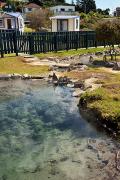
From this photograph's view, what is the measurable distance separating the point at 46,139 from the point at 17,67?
12.1 metres

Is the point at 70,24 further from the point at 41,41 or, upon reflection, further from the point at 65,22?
the point at 41,41

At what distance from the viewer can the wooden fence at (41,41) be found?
26.0m

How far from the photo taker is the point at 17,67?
22.4 m

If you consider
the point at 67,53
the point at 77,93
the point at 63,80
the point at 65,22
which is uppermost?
the point at 65,22

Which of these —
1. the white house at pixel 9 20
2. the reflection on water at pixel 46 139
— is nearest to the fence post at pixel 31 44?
the reflection on water at pixel 46 139

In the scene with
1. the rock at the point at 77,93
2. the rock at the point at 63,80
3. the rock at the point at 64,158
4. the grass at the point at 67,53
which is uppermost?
the grass at the point at 67,53

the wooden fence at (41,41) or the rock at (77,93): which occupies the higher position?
the wooden fence at (41,41)

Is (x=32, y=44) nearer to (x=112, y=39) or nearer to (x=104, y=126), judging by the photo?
(x=112, y=39)

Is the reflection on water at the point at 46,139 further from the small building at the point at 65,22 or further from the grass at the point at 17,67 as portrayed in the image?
the small building at the point at 65,22

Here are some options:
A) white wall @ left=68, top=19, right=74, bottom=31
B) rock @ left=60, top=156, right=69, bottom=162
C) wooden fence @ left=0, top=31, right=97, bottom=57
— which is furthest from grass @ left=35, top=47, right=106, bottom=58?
white wall @ left=68, top=19, right=74, bottom=31

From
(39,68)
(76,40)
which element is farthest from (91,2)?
(39,68)

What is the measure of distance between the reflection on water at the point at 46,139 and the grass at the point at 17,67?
4.90m

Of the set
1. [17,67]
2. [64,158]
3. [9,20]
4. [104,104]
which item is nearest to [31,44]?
[17,67]

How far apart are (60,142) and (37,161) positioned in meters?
1.48
